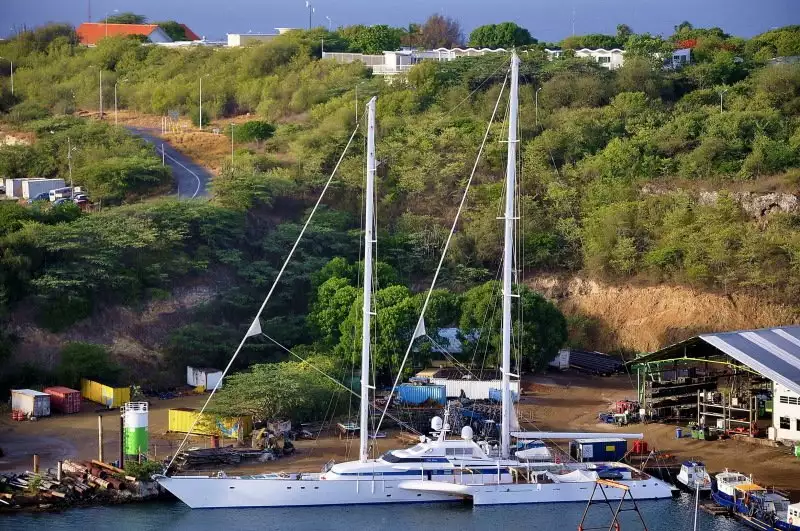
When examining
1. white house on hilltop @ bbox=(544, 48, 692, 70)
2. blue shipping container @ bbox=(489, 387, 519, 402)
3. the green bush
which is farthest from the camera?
white house on hilltop @ bbox=(544, 48, 692, 70)

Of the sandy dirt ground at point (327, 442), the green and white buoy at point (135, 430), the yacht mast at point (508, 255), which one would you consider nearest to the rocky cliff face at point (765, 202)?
the sandy dirt ground at point (327, 442)

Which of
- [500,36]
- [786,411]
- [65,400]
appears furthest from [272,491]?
[500,36]

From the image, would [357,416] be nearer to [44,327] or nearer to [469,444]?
[469,444]

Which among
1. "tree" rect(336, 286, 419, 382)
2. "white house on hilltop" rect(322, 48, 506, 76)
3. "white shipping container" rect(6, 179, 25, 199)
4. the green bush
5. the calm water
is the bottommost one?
the calm water

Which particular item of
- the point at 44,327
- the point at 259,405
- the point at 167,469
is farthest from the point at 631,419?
the point at 44,327

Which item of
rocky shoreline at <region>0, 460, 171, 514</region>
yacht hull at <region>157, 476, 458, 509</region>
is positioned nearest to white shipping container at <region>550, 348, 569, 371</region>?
yacht hull at <region>157, 476, 458, 509</region>

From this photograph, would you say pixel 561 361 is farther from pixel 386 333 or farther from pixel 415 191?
pixel 415 191

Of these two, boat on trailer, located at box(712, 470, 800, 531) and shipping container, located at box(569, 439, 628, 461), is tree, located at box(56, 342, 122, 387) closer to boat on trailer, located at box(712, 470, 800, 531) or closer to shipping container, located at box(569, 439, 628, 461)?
shipping container, located at box(569, 439, 628, 461)

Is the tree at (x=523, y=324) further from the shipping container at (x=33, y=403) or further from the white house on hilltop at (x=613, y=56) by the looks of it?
the white house on hilltop at (x=613, y=56)

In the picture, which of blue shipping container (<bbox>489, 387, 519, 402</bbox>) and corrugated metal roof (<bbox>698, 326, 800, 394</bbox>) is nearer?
corrugated metal roof (<bbox>698, 326, 800, 394</bbox>)
